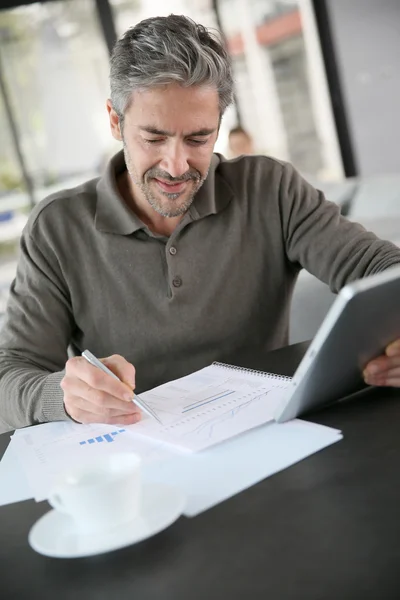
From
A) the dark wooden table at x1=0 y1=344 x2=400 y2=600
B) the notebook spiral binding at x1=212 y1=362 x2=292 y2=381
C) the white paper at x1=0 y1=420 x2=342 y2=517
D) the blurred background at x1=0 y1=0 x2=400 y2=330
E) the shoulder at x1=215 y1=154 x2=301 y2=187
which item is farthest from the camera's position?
the blurred background at x1=0 y1=0 x2=400 y2=330

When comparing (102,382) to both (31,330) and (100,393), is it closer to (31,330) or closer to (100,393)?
(100,393)

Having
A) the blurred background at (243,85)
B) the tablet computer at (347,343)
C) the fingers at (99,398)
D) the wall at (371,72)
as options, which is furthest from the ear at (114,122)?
the wall at (371,72)

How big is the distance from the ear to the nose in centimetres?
15

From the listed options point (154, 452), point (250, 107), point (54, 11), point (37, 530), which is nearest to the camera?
point (37, 530)

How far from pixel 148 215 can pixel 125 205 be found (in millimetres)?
71

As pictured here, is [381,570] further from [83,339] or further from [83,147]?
[83,147]

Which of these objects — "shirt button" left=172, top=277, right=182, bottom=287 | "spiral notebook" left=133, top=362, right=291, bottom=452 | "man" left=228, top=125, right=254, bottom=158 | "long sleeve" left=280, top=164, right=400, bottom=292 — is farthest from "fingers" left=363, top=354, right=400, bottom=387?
"man" left=228, top=125, right=254, bottom=158

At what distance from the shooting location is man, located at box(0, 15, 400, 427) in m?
1.40

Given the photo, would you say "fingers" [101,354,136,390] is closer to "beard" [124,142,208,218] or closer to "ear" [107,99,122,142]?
"beard" [124,142,208,218]

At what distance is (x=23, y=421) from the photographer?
1.22 metres

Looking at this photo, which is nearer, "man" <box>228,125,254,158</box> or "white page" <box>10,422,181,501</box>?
"white page" <box>10,422,181,501</box>

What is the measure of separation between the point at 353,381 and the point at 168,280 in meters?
0.58

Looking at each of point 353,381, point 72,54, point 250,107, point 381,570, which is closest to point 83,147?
point 72,54

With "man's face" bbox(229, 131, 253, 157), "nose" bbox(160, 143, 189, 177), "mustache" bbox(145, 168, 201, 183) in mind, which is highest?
"nose" bbox(160, 143, 189, 177)
